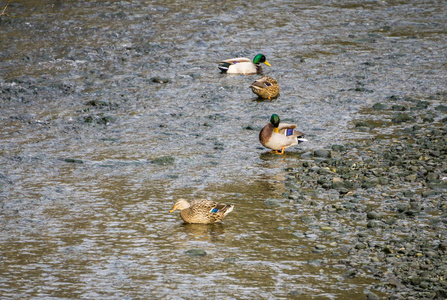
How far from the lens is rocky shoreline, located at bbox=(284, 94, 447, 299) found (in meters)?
7.62

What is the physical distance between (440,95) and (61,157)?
357 inches

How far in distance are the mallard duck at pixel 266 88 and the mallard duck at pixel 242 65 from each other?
1.90 metres

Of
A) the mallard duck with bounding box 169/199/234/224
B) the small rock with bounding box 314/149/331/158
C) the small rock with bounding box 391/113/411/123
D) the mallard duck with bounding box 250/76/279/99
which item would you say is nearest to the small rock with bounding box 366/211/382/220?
the mallard duck with bounding box 169/199/234/224

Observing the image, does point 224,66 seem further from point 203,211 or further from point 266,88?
point 203,211

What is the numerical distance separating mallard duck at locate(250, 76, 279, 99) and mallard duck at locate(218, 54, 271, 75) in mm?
1899

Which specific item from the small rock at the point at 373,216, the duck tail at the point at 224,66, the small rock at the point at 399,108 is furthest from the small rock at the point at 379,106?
the small rock at the point at 373,216

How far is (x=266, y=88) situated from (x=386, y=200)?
242 inches

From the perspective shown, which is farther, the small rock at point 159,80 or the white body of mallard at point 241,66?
the white body of mallard at point 241,66

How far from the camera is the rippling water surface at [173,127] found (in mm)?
7812

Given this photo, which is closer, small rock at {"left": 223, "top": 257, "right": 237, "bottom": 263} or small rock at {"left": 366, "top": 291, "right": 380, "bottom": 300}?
small rock at {"left": 366, "top": 291, "right": 380, "bottom": 300}

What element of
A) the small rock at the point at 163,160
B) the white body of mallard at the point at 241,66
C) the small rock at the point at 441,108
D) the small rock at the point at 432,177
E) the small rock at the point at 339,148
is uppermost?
the white body of mallard at the point at 241,66

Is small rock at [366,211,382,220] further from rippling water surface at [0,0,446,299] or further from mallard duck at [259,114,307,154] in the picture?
mallard duck at [259,114,307,154]

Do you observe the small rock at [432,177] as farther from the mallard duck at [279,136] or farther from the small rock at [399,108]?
the small rock at [399,108]

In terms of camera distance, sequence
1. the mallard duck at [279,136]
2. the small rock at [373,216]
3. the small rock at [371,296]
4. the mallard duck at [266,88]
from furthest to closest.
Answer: the mallard duck at [266,88] → the mallard duck at [279,136] → the small rock at [373,216] → the small rock at [371,296]
